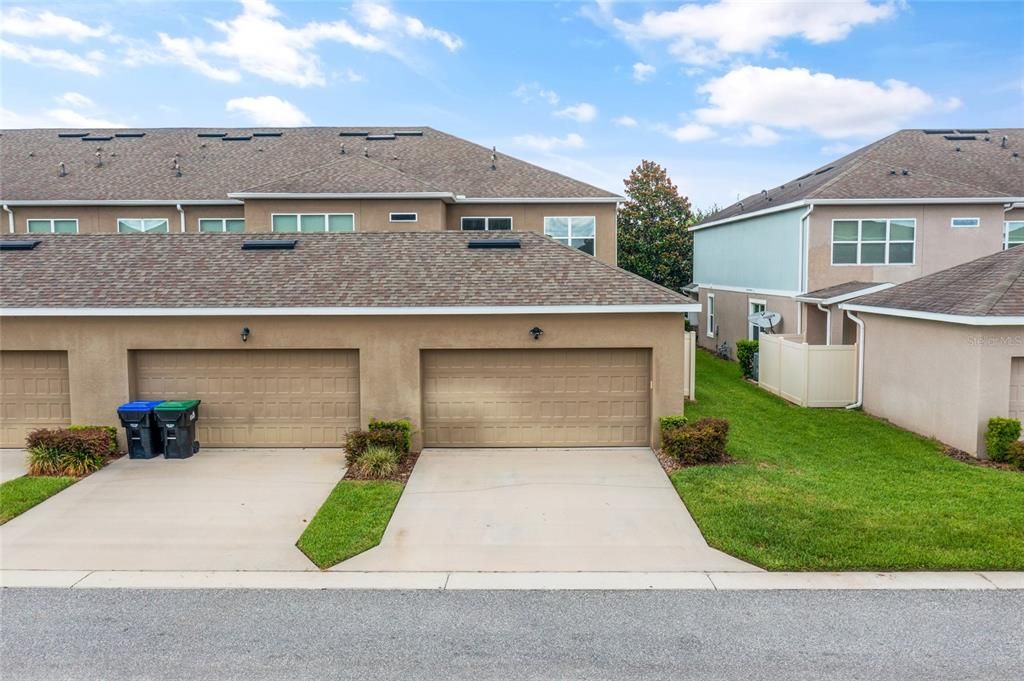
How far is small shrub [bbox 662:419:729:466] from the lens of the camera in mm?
11172

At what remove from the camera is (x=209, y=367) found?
12656 mm

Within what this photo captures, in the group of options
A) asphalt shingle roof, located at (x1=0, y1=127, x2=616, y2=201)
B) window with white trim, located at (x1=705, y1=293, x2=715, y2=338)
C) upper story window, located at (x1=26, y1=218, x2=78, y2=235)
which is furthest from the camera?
window with white trim, located at (x1=705, y1=293, x2=715, y2=338)

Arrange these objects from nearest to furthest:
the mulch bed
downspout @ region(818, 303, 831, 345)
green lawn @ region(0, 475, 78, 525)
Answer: green lawn @ region(0, 475, 78, 525)
the mulch bed
downspout @ region(818, 303, 831, 345)

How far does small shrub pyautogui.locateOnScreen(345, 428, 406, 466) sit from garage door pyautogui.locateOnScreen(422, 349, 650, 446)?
1385 millimetres

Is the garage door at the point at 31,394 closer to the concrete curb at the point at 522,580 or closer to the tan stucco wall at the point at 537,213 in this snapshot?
the concrete curb at the point at 522,580

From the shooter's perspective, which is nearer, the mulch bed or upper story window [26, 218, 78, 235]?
the mulch bed

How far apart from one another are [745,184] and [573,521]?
40.4 metres

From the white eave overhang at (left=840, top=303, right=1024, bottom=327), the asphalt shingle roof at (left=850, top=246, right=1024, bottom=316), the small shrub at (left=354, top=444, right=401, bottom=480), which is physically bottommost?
the small shrub at (left=354, top=444, right=401, bottom=480)

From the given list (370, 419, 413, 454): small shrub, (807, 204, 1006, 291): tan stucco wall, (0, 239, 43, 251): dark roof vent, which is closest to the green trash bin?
(370, 419, 413, 454): small shrub

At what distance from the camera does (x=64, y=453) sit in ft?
36.7

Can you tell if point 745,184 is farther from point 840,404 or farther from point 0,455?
point 0,455

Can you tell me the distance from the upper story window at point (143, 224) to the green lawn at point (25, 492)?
11820 mm

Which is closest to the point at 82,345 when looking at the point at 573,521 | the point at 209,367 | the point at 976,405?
the point at 209,367

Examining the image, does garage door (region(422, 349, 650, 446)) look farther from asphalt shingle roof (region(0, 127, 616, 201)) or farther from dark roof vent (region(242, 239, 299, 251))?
asphalt shingle roof (region(0, 127, 616, 201))
